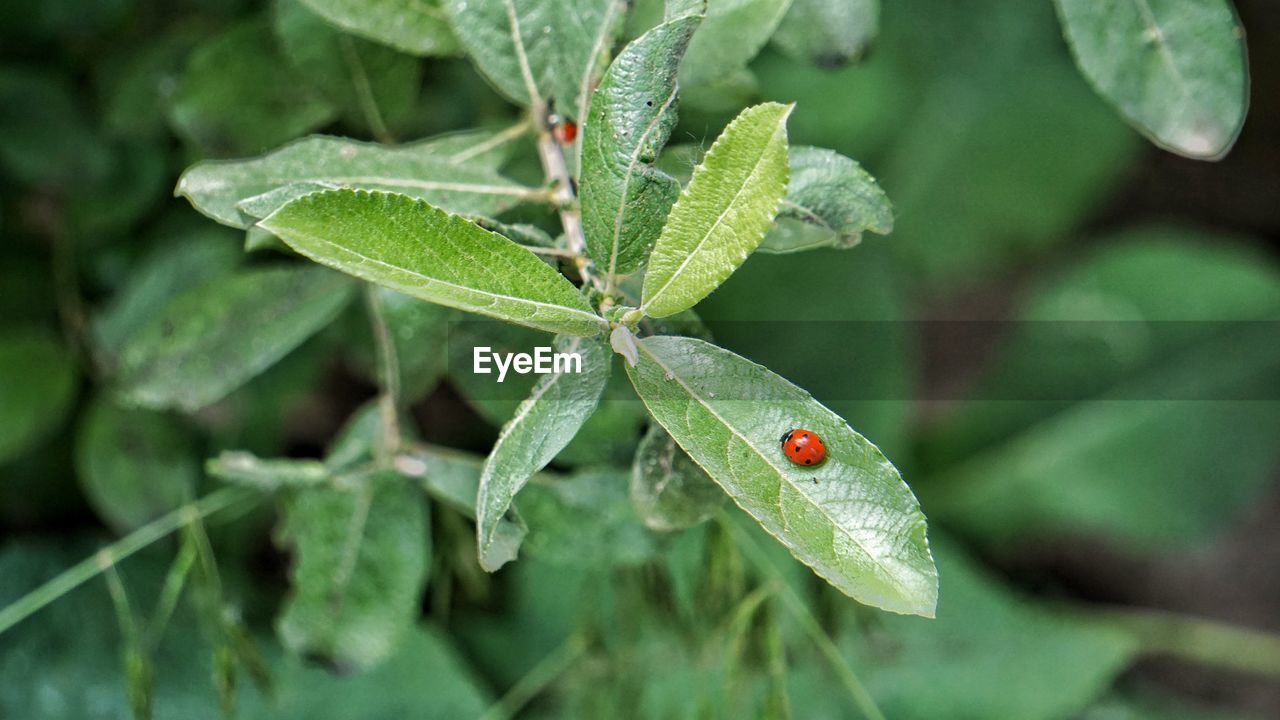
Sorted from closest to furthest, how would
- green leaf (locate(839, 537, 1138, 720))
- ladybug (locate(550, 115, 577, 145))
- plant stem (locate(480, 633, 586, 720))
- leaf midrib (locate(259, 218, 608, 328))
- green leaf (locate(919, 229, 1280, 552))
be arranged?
leaf midrib (locate(259, 218, 608, 328)), ladybug (locate(550, 115, 577, 145)), plant stem (locate(480, 633, 586, 720)), green leaf (locate(839, 537, 1138, 720)), green leaf (locate(919, 229, 1280, 552))

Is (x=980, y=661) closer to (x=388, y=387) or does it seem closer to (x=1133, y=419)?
(x=1133, y=419)

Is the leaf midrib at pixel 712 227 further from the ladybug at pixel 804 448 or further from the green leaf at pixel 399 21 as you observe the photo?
the green leaf at pixel 399 21

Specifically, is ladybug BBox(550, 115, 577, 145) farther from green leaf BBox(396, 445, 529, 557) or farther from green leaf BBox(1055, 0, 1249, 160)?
green leaf BBox(1055, 0, 1249, 160)

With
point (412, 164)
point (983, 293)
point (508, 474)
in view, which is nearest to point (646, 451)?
point (508, 474)

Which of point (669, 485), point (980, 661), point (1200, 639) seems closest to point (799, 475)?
point (669, 485)

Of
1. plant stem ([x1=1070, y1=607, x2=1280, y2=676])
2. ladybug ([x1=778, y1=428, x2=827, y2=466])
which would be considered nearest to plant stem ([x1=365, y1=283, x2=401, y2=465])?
ladybug ([x1=778, y1=428, x2=827, y2=466])
